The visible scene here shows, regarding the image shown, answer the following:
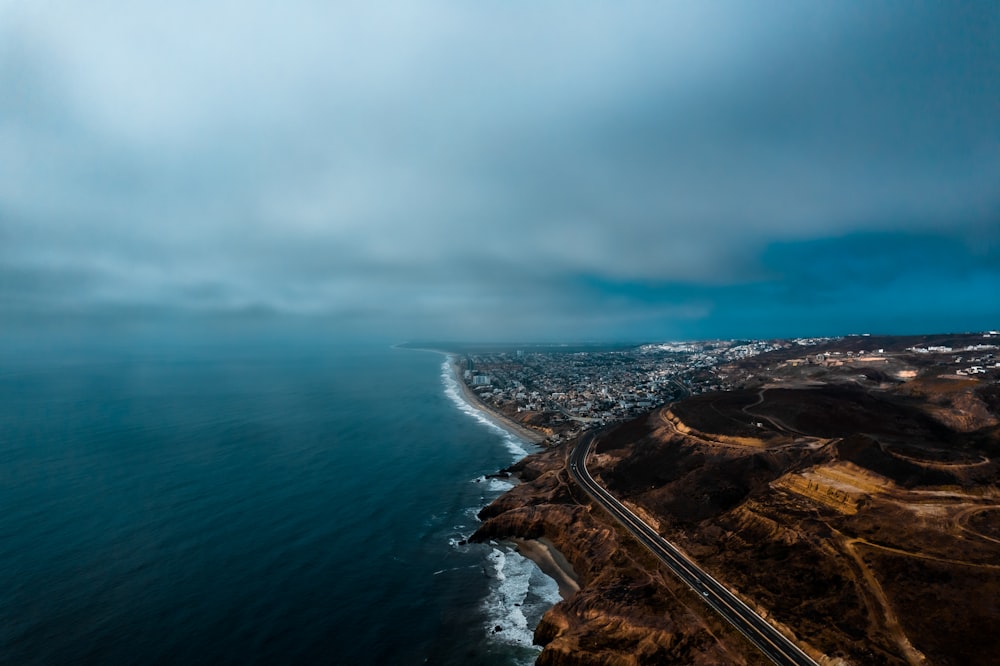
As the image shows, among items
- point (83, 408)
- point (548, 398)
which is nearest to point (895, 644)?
point (548, 398)

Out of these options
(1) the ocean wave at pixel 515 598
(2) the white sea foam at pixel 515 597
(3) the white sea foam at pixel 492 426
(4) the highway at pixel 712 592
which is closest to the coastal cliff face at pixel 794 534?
(4) the highway at pixel 712 592

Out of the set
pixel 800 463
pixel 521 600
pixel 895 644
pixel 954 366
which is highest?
pixel 954 366

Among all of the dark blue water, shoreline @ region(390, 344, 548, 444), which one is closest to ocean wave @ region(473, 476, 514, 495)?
the dark blue water

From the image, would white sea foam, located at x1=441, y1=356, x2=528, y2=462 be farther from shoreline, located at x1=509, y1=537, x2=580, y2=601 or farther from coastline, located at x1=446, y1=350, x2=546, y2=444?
shoreline, located at x1=509, y1=537, x2=580, y2=601

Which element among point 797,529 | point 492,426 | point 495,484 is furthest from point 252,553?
point 492,426

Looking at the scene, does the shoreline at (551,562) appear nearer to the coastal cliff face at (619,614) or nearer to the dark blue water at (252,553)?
the coastal cliff face at (619,614)

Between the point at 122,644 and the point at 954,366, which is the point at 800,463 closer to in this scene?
the point at 122,644
